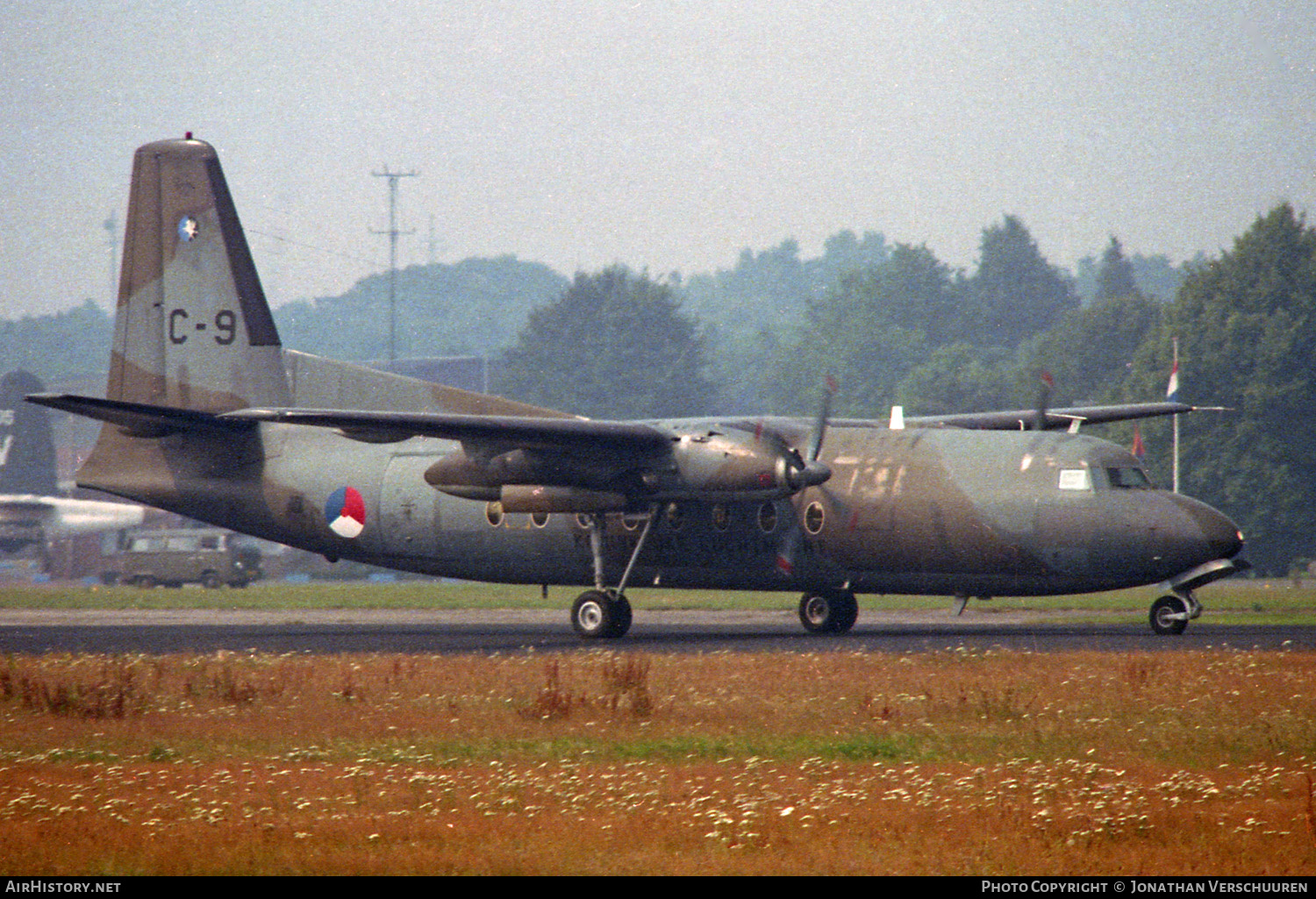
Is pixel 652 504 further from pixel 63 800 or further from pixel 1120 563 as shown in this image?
pixel 63 800

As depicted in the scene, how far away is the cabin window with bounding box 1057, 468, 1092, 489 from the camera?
1014 inches

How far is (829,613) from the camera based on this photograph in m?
29.5

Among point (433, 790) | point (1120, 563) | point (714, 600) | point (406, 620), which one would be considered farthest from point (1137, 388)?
point (433, 790)

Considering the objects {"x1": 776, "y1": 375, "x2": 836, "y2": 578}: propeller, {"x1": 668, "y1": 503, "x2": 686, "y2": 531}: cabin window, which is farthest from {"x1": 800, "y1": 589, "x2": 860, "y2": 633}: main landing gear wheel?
{"x1": 668, "y1": 503, "x2": 686, "y2": 531}: cabin window

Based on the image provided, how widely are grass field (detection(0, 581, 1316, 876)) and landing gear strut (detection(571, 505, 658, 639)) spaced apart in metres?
3.68

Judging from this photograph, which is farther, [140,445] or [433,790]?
[140,445]

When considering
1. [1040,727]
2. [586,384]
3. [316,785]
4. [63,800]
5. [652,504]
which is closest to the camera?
[63,800]

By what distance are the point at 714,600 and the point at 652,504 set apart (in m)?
22.9

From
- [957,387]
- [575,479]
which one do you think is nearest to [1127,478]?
[575,479]

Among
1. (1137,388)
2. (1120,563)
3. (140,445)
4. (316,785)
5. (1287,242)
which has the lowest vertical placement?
(316,785)

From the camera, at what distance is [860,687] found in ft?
65.0

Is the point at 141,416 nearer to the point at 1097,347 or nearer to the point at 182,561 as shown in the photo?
the point at 182,561

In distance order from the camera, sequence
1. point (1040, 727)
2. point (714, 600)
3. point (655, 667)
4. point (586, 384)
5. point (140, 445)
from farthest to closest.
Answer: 1. point (586, 384)
2. point (714, 600)
3. point (140, 445)
4. point (655, 667)
5. point (1040, 727)

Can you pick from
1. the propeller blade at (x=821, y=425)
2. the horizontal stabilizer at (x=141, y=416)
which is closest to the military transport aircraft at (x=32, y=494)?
the horizontal stabilizer at (x=141, y=416)
